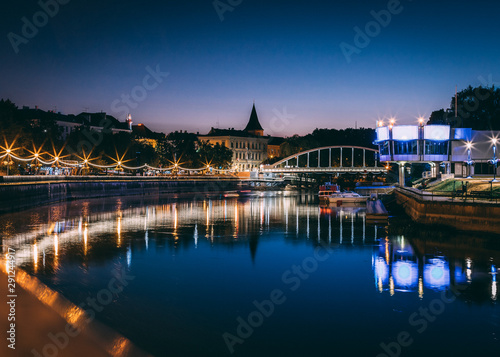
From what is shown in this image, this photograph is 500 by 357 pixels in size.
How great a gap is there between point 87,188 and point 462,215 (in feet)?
147

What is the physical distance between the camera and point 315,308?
13555mm

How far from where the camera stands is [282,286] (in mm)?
16078

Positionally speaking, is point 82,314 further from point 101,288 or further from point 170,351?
point 101,288

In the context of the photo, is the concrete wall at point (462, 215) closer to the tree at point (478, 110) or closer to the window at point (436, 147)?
the window at point (436, 147)

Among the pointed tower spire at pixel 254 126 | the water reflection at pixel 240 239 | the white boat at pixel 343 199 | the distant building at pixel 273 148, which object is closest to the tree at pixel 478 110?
the white boat at pixel 343 199

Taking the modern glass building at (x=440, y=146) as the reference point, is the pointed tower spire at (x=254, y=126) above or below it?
above

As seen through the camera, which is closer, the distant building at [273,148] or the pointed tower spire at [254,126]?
the distant building at [273,148]

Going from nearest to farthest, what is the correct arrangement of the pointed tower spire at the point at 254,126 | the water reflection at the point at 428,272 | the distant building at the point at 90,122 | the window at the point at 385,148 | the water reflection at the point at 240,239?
the water reflection at the point at 428,272 → the water reflection at the point at 240,239 → the window at the point at 385,148 → the distant building at the point at 90,122 → the pointed tower spire at the point at 254,126

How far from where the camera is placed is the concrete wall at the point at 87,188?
40438mm

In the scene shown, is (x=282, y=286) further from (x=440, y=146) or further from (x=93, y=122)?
(x=93, y=122)

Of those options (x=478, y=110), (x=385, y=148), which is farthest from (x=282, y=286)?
(x=478, y=110)

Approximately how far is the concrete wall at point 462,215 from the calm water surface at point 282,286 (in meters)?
1.57

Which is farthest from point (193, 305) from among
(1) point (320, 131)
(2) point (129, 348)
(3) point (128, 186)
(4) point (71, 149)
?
(1) point (320, 131)

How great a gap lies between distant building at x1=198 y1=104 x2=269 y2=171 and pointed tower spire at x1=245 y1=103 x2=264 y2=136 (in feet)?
53.5
